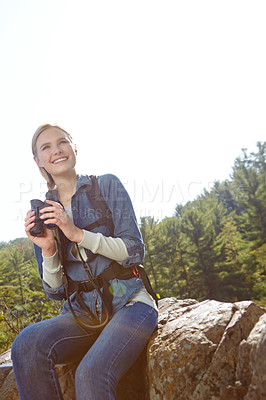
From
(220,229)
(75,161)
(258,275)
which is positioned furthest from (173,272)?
(75,161)

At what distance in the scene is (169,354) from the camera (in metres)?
1.75

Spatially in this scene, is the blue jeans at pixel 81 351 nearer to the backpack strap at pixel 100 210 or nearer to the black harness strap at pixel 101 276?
the black harness strap at pixel 101 276

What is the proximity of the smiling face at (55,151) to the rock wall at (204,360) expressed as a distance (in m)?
1.38

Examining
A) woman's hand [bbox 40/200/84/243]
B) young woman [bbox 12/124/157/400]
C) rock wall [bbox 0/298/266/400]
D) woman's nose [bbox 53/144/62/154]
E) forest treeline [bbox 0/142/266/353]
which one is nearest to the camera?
rock wall [bbox 0/298/266/400]

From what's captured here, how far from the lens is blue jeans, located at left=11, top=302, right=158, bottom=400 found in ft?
5.04

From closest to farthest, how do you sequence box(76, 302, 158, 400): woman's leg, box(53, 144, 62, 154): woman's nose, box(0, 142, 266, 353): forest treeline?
1. box(76, 302, 158, 400): woman's leg
2. box(53, 144, 62, 154): woman's nose
3. box(0, 142, 266, 353): forest treeline

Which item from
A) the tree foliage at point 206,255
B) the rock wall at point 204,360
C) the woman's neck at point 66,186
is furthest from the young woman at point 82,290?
the tree foliage at point 206,255

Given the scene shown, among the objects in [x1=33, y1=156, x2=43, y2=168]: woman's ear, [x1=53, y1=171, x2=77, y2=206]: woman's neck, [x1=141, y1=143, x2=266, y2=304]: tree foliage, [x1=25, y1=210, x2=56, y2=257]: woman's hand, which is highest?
[x1=33, y1=156, x2=43, y2=168]: woman's ear

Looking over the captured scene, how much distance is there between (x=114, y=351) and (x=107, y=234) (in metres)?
0.77

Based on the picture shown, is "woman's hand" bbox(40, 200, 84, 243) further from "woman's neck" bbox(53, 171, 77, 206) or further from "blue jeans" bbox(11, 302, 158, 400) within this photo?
"blue jeans" bbox(11, 302, 158, 400)

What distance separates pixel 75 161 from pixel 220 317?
59.9 inches

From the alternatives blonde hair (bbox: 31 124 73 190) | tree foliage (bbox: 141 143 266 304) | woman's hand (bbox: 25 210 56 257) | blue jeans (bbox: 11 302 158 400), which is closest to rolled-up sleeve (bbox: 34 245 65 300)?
woman's hand (bbox: 25 210 56 257)

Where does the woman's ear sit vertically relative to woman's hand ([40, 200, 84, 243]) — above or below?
above

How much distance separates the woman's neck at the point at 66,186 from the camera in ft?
7.73
